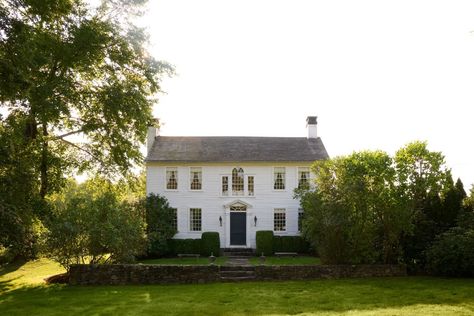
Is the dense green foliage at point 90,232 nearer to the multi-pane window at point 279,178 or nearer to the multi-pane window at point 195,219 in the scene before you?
the multi-pane window at point 195,219

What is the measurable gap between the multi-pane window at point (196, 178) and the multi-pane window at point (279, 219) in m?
5.60

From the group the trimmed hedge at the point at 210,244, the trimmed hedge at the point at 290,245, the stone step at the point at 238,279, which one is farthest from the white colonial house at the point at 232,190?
the stone step at the point at 238,279

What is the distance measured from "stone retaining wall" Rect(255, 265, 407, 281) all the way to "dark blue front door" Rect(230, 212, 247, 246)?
12.9 metres

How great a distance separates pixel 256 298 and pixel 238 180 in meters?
17.8

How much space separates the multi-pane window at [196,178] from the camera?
3222 cm

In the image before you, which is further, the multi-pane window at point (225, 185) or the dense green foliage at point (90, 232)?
the multi-pane window at point (225, 185)

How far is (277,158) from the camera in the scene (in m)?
32.1

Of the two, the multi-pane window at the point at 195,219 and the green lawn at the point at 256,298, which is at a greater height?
the multi-pane window at the point at 195,219

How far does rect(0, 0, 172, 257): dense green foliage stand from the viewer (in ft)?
52.1

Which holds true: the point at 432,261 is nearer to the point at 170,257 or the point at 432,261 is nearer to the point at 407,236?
the point at 407,236

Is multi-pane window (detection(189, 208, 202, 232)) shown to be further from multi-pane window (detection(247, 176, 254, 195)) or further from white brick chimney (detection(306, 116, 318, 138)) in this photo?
white brick chimney (detection(306, 116, 318, 138))

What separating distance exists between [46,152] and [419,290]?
16.6 meters

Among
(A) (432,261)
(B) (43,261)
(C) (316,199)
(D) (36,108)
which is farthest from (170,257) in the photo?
(A) (432,261)

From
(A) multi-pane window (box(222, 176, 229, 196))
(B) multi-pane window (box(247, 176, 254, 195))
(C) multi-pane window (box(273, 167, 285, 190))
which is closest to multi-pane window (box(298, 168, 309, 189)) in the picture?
(C) multi-pane window (box(273, 167, 285, 190))
